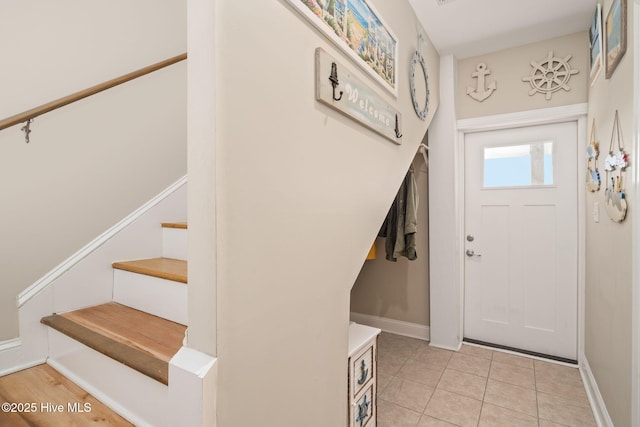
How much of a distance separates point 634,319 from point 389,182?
1.21 m

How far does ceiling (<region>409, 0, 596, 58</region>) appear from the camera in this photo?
2.07m

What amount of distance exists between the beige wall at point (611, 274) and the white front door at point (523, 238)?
0.86ft

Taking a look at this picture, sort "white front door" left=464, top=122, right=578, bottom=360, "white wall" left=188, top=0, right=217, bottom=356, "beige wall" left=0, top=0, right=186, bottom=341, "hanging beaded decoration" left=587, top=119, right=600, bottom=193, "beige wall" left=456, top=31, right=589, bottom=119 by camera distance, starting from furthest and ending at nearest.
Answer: "white front door" left=464, top=122, right=578, bottom=360 → "beige wall" left=456, top=31, right=589, bottom=119 → "hanging beaded decoration" left=587, top=119, right=600, bottom=193 → "beige wall" left=0, top=0, right=186, bottom=341 → "white wall" left=188, top=0, right=217, bottom=356

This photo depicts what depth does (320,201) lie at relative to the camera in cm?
113

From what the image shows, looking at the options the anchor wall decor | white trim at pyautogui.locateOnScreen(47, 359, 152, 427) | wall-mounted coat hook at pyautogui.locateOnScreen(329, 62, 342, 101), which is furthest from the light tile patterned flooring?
the anchor wall decor

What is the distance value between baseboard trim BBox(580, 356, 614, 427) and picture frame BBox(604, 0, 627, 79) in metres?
1.87

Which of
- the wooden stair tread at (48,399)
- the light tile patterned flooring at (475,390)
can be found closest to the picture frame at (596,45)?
the light tile patterned flooring at (475,390)

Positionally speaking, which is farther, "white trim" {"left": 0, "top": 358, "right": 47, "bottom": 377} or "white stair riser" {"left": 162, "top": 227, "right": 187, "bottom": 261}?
"white stair riser" {"left": 162, "top": 227, "right": 187, "bottom": 261}

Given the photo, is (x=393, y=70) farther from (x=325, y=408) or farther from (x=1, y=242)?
(x=1, y=242)

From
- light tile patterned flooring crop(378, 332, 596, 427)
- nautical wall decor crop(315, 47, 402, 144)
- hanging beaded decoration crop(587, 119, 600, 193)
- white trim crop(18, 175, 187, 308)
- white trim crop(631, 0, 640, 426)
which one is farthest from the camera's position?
hanging beaded decoration crop(587, 119, 600, 193)

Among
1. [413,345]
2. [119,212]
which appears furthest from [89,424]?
[413,345]

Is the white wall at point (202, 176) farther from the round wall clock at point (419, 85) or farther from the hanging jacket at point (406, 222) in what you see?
the hanging jacket at point (406, 222)

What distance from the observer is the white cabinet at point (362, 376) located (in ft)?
4.54

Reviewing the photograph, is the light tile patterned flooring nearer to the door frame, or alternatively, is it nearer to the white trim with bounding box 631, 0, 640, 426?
the door frame
